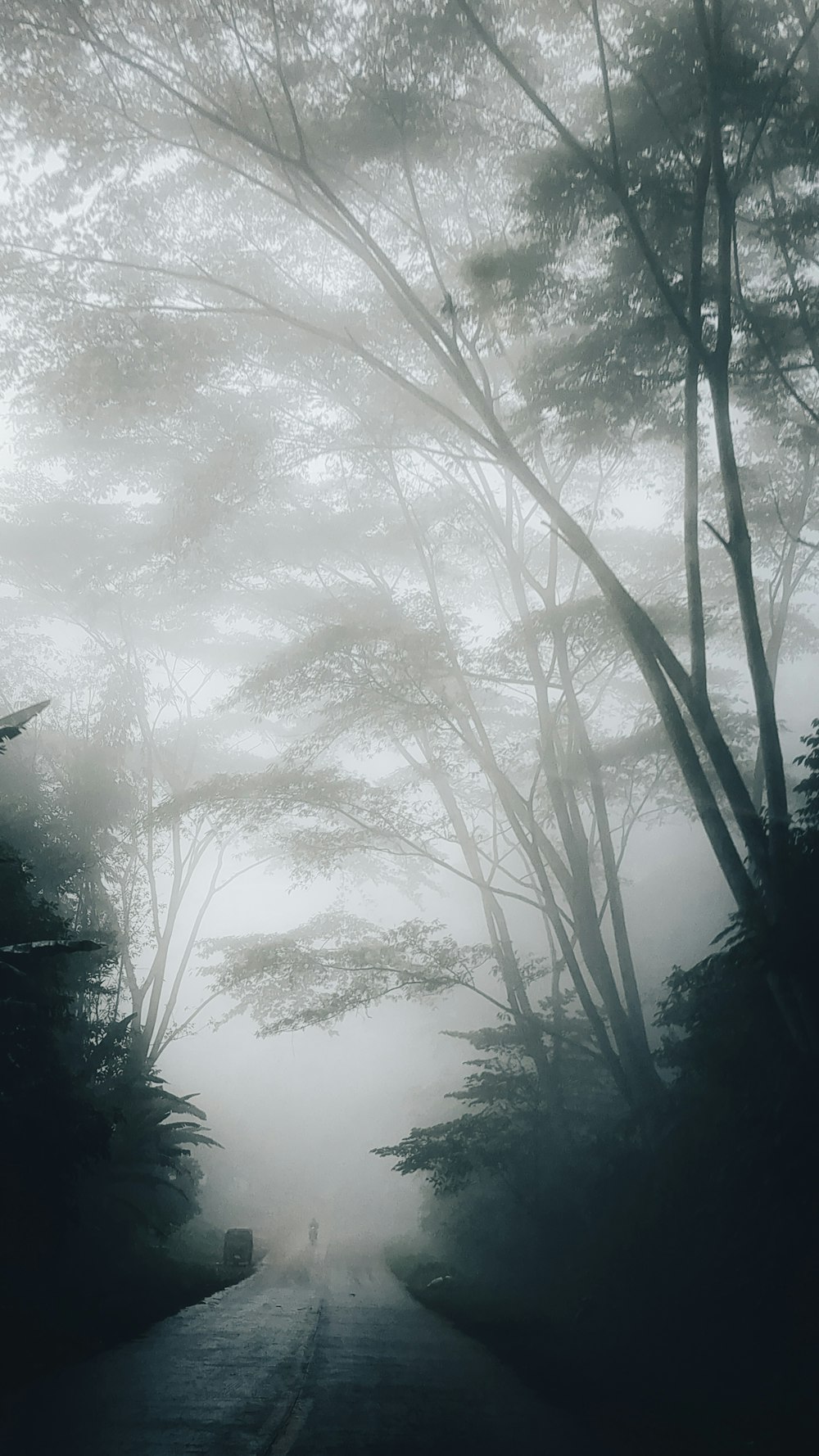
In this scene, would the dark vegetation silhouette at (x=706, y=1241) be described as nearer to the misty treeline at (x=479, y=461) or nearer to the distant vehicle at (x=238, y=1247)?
the misty treeline at (x=479, y=461)

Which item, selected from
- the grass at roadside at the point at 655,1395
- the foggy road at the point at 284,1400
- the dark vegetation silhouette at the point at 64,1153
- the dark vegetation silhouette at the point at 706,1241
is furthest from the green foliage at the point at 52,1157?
the grass at roadside at the point at 655,1395

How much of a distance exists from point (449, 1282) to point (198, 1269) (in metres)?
4.16

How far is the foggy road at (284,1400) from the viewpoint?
12.6ft

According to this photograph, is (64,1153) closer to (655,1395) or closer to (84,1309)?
(84,1309)

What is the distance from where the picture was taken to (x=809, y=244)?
778 cm

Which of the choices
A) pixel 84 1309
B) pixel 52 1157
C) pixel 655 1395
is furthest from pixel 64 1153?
pixel 655 1395

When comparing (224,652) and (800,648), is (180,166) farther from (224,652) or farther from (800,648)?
(800,648)

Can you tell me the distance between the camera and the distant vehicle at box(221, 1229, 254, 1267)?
16.5 m

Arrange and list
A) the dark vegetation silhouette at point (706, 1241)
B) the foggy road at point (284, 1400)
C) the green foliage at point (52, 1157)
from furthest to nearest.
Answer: the green foliage at point (52, 1157)
the dark vegetation silhouette at point (706, 1241)
the foggy road at point (284, 1400)

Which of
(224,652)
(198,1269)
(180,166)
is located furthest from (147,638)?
(198,1269)

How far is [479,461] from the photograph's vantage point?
732 centimetres

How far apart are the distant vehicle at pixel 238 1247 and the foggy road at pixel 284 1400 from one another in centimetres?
985

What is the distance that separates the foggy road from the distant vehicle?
9847mm

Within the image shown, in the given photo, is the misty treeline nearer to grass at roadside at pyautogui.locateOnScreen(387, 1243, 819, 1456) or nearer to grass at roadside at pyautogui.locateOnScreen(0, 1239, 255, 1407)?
grass at roadside at pyautogui.locateOnScreen(387, 1243, 819, 1456)
